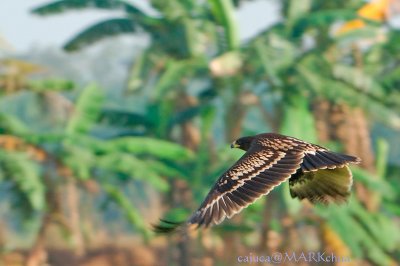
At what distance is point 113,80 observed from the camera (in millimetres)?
55469

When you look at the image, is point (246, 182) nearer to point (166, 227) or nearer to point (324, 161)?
point (324, 161)

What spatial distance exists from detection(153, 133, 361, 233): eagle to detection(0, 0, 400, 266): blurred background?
6474mm

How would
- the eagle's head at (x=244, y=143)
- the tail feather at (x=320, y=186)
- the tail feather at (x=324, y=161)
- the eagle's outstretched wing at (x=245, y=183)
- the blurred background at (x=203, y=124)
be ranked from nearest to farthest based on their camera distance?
the eagle's outstretched wing at (x=245, y=183) → the tail feather at (x=324, y=161) → the tail feather at (x=320, y=186) → the eagle's head at (x=244, y=143) → the blurred background at (x=203, y=124)

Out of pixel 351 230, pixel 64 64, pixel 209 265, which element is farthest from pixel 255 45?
pixel 64 64

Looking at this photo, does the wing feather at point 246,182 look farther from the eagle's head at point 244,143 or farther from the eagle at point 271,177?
the eagle's head at point 244,143

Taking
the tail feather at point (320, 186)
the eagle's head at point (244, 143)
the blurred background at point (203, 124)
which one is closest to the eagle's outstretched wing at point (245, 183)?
the tail feather at point (320, 186)

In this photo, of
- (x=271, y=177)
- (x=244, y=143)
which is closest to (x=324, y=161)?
(x=271, y=177)

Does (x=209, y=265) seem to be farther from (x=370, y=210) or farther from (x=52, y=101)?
(x=52, y=101)

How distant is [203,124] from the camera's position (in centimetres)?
1516

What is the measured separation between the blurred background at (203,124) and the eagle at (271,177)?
6474 millimetres

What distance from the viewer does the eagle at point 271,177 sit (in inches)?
196

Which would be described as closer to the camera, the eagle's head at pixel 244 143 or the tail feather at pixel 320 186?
the tail feather at pixel 320 186

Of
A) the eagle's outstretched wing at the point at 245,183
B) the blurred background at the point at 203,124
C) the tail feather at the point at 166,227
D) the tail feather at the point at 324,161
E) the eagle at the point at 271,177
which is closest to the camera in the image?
the tail feather at the point at 166,227

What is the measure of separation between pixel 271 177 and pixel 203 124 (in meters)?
9.81
